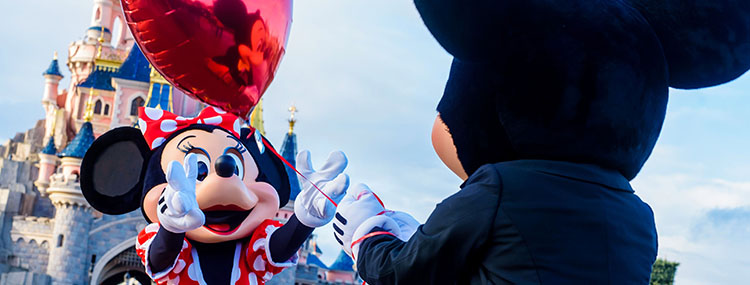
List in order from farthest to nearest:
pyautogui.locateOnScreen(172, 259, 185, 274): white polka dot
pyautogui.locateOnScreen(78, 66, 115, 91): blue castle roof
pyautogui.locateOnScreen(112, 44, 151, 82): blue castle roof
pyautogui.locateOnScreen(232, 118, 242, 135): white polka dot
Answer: pyautogui.locateOnScreen(78, 66, 115, 91): blue castle roof, pyautogui.locateOnScreen(112, 44, 151, 82): blue castle roof, pyautogui.locateOnScreen(232, 118, 242, 135): white polka dot, pyautogui.locateOnScreen(172, 259, 185, 274): white polka dot

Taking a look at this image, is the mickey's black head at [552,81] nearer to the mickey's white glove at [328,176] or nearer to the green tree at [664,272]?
the mickey's white glove at [328,176]

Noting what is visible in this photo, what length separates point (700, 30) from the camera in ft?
6.89

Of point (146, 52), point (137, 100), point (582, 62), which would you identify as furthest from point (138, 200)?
point (137, 100)

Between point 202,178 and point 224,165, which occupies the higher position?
point 224,165

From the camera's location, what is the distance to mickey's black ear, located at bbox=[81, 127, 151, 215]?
463cm

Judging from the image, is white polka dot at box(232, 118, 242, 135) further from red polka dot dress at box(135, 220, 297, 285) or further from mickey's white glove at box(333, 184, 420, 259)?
mickey's white glove at box(333, 184, 420, 259)

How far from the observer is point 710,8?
6.88ft

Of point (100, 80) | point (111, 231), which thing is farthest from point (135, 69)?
point (111, 231)

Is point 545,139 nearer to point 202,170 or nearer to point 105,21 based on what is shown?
point 202,170

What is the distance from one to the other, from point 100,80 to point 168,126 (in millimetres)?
23300

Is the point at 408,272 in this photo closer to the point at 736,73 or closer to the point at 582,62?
the point at 582,62

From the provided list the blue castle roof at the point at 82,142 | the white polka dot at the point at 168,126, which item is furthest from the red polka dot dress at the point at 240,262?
the blue castle roof at the point at 82,142

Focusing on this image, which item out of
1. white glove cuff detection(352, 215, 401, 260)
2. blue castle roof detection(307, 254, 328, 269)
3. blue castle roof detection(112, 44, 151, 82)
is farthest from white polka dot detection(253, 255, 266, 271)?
blue castle roof detection(307, 254, 328, 269)

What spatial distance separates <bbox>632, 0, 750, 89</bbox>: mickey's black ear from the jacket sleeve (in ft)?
2.16
